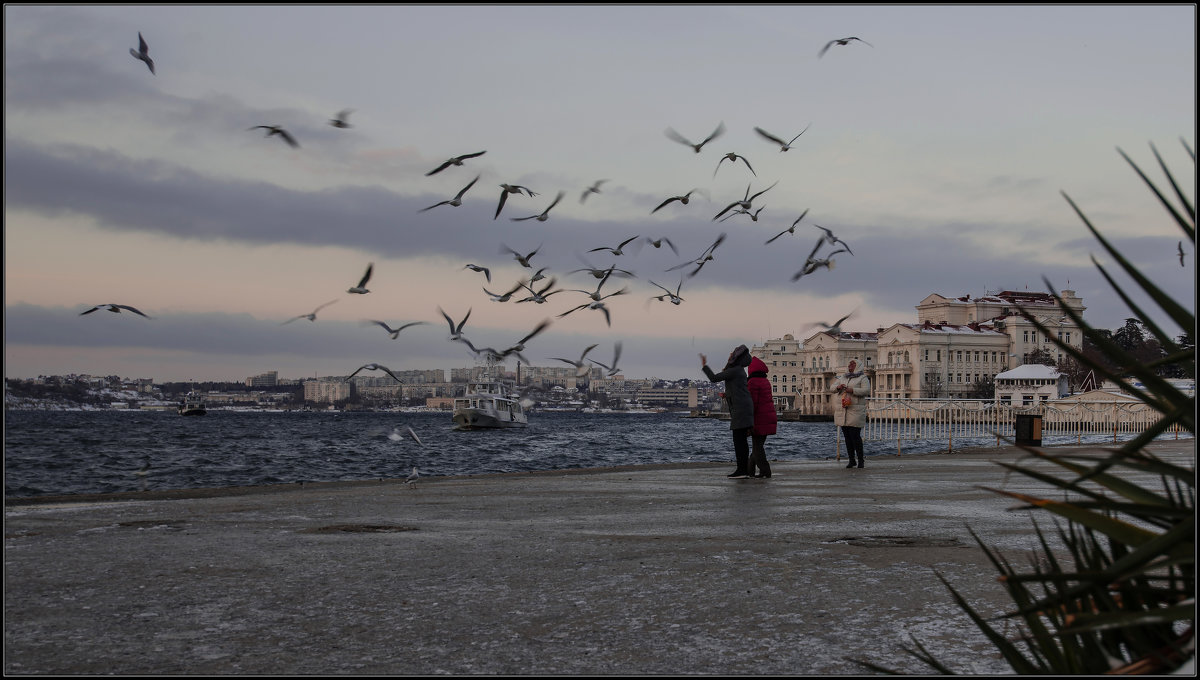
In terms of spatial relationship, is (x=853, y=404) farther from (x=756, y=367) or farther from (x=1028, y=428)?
(x=1028, y=428)

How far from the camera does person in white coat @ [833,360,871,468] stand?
A: 17.3 m

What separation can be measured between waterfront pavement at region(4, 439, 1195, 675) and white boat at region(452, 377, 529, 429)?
89613 mm

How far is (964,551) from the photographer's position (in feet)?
24.7

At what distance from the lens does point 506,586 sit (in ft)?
21.4

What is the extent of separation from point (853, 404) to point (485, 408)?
87.2 meters

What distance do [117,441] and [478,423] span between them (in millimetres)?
41444

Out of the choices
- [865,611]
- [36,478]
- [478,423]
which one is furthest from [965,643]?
[478,423]

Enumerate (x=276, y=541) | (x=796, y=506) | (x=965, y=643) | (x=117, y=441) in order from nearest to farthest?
(x=965, y=643) → (x=276, y=541) → (x=796, y=506) → (x=117, y=441)

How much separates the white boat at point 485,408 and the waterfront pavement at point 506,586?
8961 centimetres

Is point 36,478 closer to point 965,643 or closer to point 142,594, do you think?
point 142,594

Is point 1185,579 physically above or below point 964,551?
above

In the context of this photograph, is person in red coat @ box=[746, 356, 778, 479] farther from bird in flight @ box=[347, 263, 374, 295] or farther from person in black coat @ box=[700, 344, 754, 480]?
bird in flight @ box=[347, 263, 374, 295]

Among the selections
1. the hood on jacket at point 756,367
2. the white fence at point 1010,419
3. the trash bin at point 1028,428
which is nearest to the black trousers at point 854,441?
the hood on jacket at point 756,367

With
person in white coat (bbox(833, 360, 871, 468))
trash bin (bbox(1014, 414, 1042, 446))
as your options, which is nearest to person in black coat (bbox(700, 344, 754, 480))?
person in white coat (bbox(833, 360, 871, 468))
